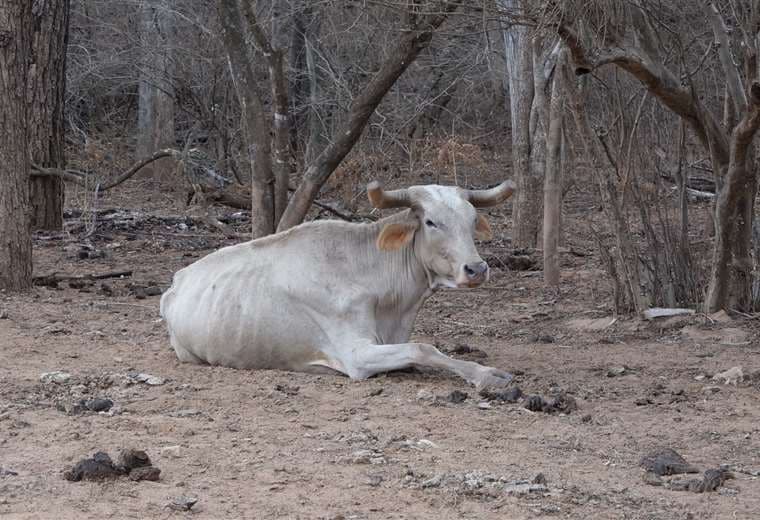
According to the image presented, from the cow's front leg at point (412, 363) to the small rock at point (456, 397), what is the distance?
0.94 feet

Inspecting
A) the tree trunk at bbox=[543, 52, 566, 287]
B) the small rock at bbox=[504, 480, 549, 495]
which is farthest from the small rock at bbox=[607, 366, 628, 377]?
the tree trunk at bbox=[543, 52, 566, 287]

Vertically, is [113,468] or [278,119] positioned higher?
[278,119]

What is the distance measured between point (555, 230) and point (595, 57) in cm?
279

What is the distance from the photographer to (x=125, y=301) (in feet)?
35.4

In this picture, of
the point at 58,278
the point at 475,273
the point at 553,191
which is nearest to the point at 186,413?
the point at 475,273

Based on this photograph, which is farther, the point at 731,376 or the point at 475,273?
the point at 731,376

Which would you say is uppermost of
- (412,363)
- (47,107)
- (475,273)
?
(47,107)

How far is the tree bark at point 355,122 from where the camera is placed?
11.1 m

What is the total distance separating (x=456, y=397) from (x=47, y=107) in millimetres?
9497

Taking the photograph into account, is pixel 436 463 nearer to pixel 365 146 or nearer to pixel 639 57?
pixel 639 57

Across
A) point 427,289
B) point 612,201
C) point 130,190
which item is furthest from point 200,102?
point 427,289

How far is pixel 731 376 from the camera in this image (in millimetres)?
7699

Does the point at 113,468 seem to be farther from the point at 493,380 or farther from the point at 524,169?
the point at 524,169

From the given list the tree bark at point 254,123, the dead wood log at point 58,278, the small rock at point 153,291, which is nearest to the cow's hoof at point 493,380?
the small rock at point 153,291
